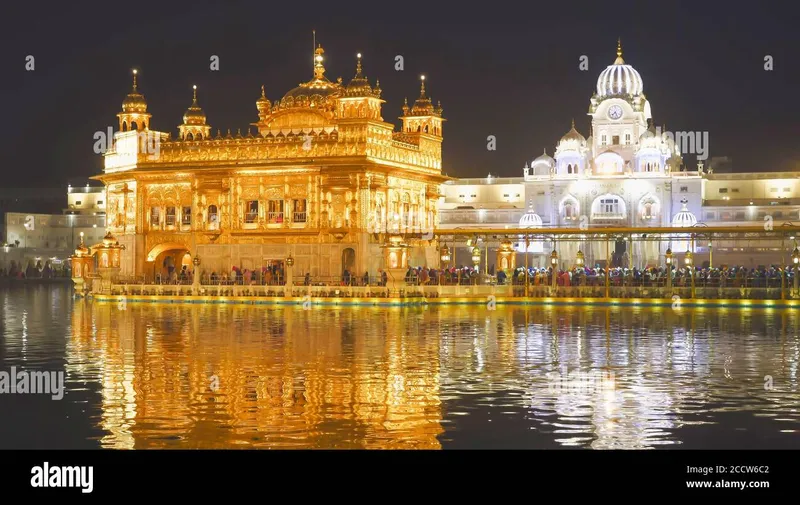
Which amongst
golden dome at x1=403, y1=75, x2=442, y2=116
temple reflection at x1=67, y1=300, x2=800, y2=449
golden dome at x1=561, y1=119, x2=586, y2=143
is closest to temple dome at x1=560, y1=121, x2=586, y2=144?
golden dome at x1=561, y1=119, x2=586, y2=143

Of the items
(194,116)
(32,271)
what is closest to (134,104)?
(194,116)

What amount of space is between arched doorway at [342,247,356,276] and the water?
16195 millimetres

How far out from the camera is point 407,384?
72.3ft

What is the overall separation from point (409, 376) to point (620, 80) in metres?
77.2

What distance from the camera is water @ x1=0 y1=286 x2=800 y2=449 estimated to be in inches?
663

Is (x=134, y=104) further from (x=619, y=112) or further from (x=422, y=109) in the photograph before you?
(x=619, y=112)

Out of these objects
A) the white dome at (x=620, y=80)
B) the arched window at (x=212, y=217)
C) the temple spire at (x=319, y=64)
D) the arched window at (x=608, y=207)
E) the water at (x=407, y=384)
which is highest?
the white dome at (x=620, y=80)

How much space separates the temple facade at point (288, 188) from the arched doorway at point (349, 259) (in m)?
0.05

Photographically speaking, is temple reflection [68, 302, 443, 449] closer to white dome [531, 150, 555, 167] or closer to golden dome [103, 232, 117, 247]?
golden dome [103, 232, 117, 247]

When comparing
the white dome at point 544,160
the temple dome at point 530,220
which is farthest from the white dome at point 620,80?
the temple dome at point 530,220

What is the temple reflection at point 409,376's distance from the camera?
677 inches

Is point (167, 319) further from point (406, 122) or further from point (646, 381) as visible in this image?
point (406, 122)

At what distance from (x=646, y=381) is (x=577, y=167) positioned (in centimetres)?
7366

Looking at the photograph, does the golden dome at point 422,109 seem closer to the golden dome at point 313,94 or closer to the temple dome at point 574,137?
the golden dome at point 313,94
